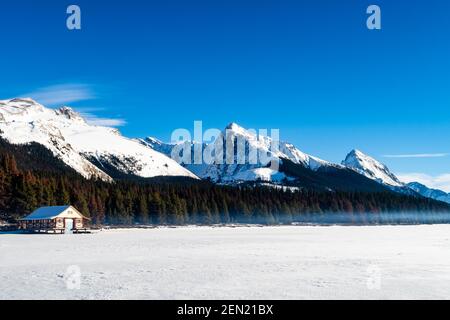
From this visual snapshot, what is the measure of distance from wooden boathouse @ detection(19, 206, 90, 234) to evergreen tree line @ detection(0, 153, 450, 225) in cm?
1014

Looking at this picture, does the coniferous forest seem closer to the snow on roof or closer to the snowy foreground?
the snow on roof

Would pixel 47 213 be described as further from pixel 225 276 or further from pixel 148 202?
pixel 225 276

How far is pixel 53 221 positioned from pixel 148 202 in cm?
3858

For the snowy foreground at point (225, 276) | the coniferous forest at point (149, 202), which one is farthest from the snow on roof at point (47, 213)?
the snowy foreground at point (225, 276)

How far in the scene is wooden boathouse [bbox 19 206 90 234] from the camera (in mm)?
99375

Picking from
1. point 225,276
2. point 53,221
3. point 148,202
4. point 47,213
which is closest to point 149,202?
point 148,202

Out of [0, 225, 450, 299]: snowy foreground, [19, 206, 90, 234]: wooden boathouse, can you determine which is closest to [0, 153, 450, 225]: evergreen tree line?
[19, 206, 90, 234]: wooden boathouse

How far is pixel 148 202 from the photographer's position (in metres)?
139

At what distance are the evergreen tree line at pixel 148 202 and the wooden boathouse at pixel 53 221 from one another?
33.3 ft

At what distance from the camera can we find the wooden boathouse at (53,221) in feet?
326

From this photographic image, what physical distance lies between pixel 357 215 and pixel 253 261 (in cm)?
16628

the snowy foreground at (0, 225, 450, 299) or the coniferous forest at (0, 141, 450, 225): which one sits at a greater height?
the coniferous forest at (0, 141, 450, 225)
